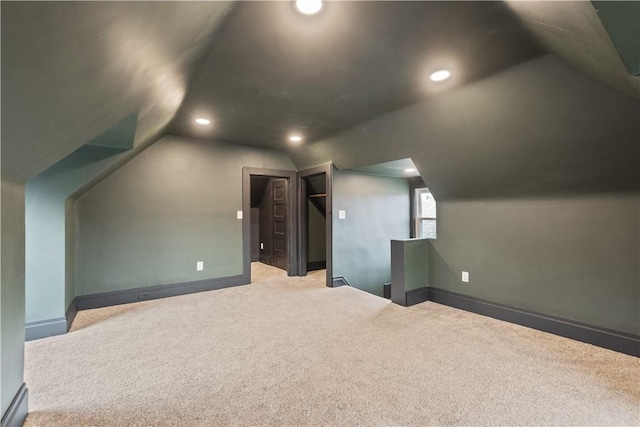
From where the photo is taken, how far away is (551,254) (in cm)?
259

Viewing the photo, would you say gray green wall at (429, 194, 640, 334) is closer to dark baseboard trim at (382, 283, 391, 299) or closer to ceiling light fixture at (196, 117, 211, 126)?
dark baseboard trim at (382, 283, 391, 299)

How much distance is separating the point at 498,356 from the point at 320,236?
378 centimetres

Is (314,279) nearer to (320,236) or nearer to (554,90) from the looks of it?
(320,236)

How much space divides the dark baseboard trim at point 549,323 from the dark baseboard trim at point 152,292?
2.87m

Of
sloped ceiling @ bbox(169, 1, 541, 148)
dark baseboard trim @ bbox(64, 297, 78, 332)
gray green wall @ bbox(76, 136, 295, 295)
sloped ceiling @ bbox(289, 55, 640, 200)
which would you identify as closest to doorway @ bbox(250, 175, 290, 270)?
gray green wall @ bbox(76, 136, 295, 295)

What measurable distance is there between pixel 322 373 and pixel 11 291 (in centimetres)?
176

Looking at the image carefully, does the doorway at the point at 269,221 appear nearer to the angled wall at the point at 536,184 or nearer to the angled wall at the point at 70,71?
the angled wall at the point at 536,184

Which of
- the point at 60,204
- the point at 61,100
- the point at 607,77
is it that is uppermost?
the point at 607,77

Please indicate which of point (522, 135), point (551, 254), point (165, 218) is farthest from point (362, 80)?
point (165, 218)

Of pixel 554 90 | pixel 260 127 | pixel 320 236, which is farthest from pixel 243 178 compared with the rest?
pixel 554 90

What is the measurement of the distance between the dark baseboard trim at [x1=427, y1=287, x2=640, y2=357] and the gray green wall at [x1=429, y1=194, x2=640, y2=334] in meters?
0.05

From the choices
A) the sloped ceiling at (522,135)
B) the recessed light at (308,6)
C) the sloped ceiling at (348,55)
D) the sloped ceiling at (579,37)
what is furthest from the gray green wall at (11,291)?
the sloped ceiling at (522,135)

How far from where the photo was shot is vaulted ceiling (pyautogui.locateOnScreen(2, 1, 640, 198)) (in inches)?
42.1

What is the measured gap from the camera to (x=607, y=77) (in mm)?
1618
